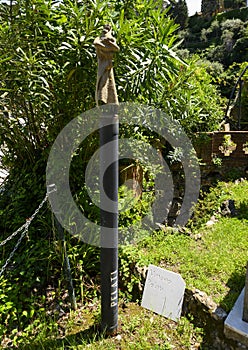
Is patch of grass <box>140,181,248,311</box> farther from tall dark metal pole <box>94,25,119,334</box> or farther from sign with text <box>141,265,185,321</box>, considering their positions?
tall dark metal pole <box>94,25,119,334</box>

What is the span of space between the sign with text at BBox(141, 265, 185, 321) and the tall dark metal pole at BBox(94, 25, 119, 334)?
1.03ft

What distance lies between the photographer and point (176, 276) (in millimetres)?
1819

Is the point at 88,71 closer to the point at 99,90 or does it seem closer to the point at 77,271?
the point at 99,90

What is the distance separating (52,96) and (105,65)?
2.28 feet

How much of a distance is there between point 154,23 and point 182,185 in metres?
2.16

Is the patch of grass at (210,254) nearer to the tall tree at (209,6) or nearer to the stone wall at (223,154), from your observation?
the stone wall at (223,154)

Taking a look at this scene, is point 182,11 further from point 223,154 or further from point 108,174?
point 108,174

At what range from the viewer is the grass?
5.41ft

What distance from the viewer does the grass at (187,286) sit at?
1647 mm

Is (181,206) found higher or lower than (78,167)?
lower

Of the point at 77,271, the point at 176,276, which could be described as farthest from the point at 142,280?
the point at 77,271

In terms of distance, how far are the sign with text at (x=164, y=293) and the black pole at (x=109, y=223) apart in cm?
31

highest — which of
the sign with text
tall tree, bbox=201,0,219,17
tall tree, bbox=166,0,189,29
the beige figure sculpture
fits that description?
tall tree, bbox=201,0,219,17

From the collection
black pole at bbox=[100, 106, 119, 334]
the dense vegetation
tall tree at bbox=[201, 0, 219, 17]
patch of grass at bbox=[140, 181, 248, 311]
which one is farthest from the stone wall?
tall tree at bbox=[201, 0, 219, 17]
